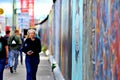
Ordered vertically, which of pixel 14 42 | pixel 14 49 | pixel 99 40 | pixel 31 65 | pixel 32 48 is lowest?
pixel 14 49

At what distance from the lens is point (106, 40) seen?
5.92 metres

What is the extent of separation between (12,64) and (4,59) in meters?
7.33

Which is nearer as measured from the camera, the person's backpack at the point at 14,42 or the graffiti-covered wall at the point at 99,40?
the graffiti-covered wall at the point at 99,40

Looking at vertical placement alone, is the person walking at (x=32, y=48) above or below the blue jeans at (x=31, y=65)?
above

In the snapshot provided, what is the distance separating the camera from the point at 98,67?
6602 millimetres

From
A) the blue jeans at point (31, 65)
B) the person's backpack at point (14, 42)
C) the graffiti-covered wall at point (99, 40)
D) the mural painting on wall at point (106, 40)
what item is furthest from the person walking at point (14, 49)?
the mural painting on wall at point (106, 40)

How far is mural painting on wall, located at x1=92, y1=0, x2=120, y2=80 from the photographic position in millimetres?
5293

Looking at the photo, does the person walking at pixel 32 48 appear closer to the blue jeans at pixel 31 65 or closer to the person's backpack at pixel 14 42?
the blue jeans at pixel 31 65

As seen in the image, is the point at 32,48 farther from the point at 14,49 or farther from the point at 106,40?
the point at 106,40

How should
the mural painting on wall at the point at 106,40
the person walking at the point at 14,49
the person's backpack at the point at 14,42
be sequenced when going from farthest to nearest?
the person's backpack at the point at 14,42
the person walking at the point at 14,49
the mural painting on wall at the point at 106,40

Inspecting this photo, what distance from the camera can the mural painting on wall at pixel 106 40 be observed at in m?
5.29

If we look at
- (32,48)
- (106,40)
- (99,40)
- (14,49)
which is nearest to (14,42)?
(14,49)

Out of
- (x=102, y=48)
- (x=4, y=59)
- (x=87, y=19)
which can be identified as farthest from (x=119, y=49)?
(x=4, y=59)

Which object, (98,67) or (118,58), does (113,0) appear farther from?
(98,67)
